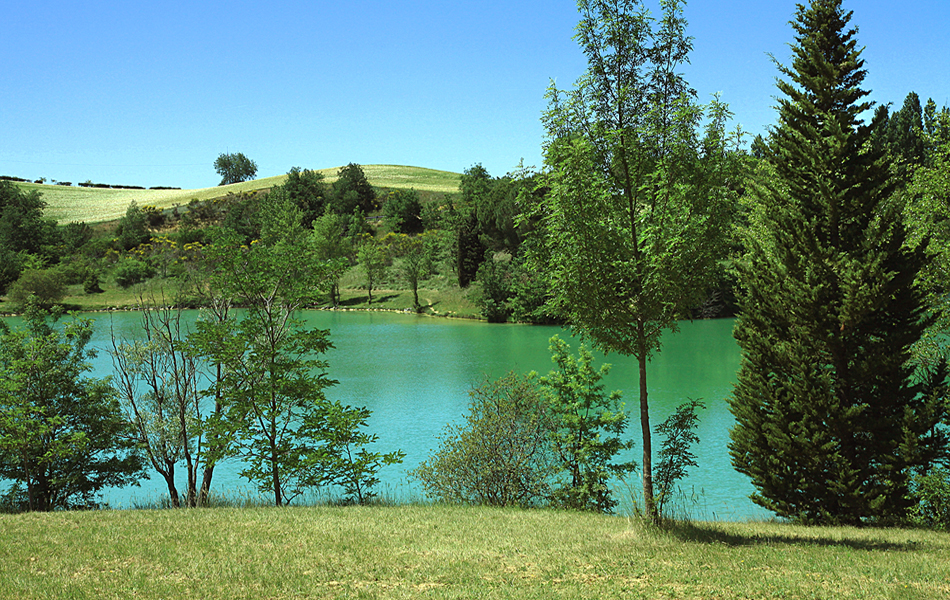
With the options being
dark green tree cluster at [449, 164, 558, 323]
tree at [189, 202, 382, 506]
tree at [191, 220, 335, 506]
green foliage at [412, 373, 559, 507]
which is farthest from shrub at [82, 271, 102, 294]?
green foliage at [412, 373, 559, 507]

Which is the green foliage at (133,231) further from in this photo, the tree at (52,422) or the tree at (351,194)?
the tree at (52,422)

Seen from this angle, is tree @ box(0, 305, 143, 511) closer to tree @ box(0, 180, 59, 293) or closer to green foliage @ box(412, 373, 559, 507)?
green foliage @ box(412, 373, 559, 507)

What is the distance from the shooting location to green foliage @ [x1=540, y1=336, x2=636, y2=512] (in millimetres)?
15984

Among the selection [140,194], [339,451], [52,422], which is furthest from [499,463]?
[140,194]

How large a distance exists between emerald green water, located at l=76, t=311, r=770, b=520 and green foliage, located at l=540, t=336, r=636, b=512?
765 millimetres

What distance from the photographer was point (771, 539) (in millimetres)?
9930

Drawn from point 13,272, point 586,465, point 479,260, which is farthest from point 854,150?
point 13,272

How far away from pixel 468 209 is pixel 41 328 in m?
59.0

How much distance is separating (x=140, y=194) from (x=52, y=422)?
5488 inches

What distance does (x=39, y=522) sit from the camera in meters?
11.2

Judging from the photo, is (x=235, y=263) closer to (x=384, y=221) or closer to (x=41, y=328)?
(x=41, y=328)

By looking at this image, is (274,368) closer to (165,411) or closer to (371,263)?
(165,411)

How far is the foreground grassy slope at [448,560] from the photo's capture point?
699 cm

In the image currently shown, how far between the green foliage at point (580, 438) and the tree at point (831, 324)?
3.26m
